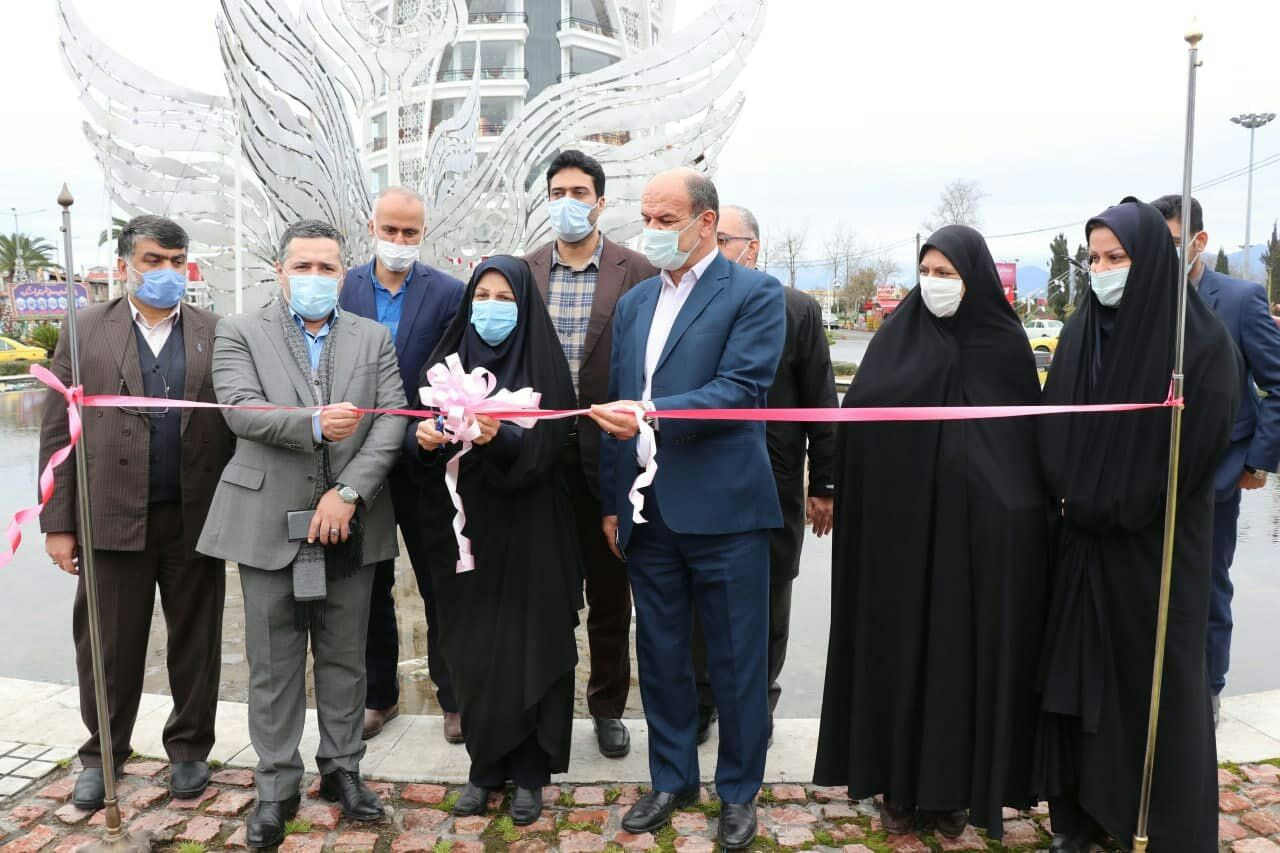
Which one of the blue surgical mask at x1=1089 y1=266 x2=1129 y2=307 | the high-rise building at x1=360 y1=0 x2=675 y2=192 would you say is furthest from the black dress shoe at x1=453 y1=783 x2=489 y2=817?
the high-rise building at x1=360 y1=0 x2=675 y2=192

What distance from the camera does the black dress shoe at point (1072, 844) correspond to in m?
2.80

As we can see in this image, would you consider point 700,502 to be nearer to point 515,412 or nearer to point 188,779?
point 515,412

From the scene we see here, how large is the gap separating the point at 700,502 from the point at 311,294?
1485mm

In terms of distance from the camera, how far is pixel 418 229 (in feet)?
12.2

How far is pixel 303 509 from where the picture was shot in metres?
3.01

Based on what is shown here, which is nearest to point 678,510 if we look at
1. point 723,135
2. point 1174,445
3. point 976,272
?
point 976,272

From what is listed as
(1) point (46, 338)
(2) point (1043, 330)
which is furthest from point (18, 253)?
(2) point (1043, 330)

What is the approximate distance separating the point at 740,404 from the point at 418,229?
1686 millimetres

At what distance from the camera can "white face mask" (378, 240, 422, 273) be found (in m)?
3.64

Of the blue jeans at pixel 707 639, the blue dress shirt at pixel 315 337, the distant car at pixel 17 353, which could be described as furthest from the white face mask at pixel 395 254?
the distant car at pixel 17 353

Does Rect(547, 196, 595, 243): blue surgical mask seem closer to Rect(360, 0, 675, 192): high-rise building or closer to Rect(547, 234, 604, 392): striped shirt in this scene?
Rect(547, 234, 604, 392): striped shirt

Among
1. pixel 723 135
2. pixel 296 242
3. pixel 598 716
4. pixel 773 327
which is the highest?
pixel 723 135

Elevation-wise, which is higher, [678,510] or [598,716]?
[678,510]

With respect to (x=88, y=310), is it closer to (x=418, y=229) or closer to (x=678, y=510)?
(x=418, y=229)
